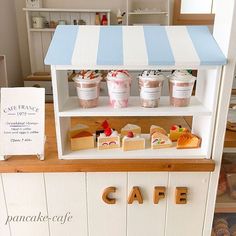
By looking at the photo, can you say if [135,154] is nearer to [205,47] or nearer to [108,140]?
[108,140]

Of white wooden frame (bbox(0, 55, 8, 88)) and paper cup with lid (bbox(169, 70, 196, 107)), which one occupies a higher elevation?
paper cup with lid (bbox(169, 70, 196, 107))

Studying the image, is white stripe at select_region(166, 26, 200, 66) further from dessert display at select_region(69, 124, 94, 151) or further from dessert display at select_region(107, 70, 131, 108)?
dessert display at select_region(69, 124, 94, 151)

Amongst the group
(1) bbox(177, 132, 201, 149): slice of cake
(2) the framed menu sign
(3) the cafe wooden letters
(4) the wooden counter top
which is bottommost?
(3) the cafe wooden letters

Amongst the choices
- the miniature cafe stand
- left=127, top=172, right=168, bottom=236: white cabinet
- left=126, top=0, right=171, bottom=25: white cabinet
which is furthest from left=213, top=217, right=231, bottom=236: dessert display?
left=126, top=0, right=171, bottom=25: white cabinet

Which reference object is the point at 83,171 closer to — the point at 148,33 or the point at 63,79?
the point at 63,79

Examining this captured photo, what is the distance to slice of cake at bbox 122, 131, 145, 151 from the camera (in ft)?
3.81

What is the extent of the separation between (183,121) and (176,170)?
457 mm

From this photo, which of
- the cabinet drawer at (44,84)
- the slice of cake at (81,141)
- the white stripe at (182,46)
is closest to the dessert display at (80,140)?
the slice of cake at (81,141)

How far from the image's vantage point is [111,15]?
3488mm

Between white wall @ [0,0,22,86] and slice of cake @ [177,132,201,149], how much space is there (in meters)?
2.56

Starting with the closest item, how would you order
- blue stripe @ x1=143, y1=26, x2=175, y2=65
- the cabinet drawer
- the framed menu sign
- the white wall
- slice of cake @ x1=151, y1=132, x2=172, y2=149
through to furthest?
blue stripe @ x1=143, y1=26, x2=175, y2=65, the framed menu sign, slice of cake @ x1=151, y1=132, x2=172, y2=149, the white wall, the cabinet drawer

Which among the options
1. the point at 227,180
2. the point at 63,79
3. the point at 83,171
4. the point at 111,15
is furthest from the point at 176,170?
the point at 111,15

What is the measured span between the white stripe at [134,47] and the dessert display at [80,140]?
14.8 inches

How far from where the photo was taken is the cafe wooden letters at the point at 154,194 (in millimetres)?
1166
